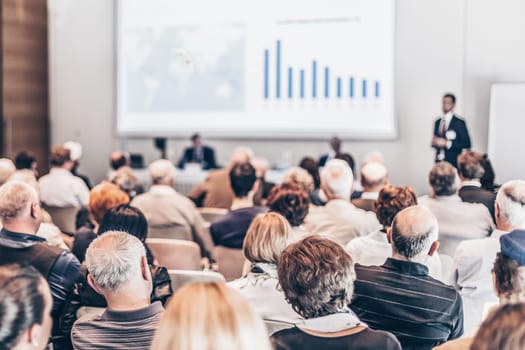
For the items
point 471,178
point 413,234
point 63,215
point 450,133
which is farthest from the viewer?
point 450,133

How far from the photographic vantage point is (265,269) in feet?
11.1

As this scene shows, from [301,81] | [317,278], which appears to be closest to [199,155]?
[301,81]

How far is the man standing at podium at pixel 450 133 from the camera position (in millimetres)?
8945

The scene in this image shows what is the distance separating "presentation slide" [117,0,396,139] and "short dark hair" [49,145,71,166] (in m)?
3.63

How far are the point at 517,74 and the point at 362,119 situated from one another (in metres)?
1.85

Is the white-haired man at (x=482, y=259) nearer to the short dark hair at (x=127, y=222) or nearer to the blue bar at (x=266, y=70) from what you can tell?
the short dark hair at (x=127, y=222)

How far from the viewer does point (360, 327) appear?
7.90 feet

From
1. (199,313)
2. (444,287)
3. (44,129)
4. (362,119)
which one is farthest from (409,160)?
(199,313)

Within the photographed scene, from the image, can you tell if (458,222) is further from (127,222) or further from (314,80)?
(314,80)

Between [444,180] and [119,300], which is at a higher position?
[444,180]

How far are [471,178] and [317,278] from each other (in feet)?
11.5

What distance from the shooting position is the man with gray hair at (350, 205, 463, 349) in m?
3.08

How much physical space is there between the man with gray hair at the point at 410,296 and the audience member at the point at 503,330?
4.62ft

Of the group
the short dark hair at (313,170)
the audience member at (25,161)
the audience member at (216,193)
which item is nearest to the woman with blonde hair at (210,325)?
the short dark hair at (313,170)
